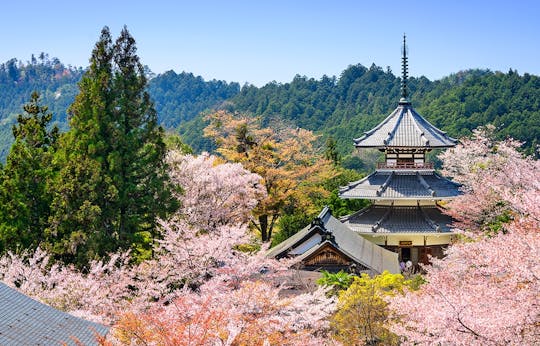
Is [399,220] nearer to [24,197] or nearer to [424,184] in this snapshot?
[424,184]

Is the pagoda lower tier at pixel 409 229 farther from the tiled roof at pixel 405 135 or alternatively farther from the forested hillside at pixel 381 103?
the forested hillside at pixel 381 103

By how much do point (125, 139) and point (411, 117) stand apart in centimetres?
1247

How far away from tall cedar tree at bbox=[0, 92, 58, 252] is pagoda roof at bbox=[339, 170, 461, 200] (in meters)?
12.0

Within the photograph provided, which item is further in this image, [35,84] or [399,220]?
[35,84]

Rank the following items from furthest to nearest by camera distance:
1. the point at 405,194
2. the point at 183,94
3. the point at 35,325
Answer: the point at 183,94
the point at 405,194
the point at 35,325

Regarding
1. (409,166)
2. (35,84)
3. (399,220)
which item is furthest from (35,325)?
(35,84)

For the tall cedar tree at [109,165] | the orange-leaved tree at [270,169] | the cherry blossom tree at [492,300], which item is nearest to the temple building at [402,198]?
the tall cedar tree at [109,165]

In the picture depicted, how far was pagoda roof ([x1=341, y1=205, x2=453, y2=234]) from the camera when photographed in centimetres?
2459

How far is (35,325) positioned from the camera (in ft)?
30.1

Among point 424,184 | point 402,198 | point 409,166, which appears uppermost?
point 409,166

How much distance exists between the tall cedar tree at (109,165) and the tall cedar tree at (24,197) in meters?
0.58

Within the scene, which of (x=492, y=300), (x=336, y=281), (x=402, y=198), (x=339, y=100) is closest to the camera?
(x=492, y=300)

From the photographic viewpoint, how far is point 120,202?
2006 centimetres

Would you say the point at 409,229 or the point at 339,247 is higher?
the point at 339,247
